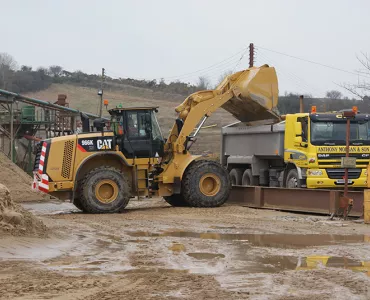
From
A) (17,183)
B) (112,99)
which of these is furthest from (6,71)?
(17,183)

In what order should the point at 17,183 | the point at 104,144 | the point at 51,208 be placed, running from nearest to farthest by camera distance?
the point at 104,144
the point at 51,208
the point at 17,183

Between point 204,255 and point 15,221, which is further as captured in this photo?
point 15,221

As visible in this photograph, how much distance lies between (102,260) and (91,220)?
19.7 feet

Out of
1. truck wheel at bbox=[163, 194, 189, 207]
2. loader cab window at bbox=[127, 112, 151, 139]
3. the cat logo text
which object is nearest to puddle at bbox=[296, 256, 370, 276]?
the cat logo text

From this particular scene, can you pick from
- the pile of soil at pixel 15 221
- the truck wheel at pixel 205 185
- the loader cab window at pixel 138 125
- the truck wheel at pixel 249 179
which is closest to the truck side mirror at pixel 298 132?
the truck wheel at pixel 205 185

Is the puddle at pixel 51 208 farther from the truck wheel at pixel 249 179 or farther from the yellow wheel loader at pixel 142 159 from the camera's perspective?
the truck wheel at pixel 249 179

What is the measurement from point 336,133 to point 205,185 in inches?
154

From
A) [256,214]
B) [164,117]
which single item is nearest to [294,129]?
[256,214]

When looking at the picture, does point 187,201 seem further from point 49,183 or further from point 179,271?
point 179,271

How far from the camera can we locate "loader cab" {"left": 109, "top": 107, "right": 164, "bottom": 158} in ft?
59.9

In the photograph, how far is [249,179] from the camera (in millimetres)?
22438

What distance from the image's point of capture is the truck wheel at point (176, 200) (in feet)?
63.9

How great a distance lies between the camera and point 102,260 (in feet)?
31.1

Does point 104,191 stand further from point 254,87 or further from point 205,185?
point 254,87
